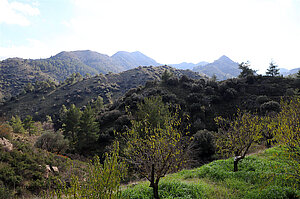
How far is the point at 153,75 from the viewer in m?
80.2

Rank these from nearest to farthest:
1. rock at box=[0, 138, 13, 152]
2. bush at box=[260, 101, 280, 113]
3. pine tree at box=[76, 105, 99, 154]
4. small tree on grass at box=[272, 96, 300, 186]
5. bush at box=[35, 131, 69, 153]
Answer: small tree on grass at box=[272, 96, 300, 186]
rock at box=[0, 138, 13, 152]
bush at box=[35, 131, 69, 153]
bush at box=[260, 101, 280, 113]
pine tree at box=[76, 105, 99, 154]

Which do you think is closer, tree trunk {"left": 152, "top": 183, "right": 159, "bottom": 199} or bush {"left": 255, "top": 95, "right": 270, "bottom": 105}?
tree trunk {"left": 152, "top": 183, "right": 159, "bottom": 199}

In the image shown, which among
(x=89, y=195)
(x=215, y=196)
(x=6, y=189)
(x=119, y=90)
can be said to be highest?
(x=119, y=90)

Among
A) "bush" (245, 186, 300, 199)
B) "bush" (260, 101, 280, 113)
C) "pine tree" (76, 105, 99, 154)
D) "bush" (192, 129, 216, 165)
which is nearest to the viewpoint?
"bush" (245, 186, 300, 199)

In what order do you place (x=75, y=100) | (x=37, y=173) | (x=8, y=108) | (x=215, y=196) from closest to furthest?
1. (x=215, y=196)
2. (x=37, y=173)
3. (x=8, y=108)
4. (x=75, y=100)

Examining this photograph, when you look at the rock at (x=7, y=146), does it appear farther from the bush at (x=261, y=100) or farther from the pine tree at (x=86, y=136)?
the bush at (x=261, y=100)

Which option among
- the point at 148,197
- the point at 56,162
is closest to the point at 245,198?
the point at 148,197

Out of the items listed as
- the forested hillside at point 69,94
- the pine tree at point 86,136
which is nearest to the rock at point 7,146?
the pine tree at point 86,136

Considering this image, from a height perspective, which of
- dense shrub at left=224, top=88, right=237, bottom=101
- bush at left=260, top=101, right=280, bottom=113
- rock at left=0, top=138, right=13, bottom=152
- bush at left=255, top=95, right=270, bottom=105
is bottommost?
rock at left=0, top=138, right=13, bottom=152

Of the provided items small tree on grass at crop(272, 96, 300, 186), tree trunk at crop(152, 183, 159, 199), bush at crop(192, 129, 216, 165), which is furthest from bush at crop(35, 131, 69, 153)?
small tree on grass at crop(272, 96, 300, 186)

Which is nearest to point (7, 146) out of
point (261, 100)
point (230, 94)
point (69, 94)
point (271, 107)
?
point (271, 107)

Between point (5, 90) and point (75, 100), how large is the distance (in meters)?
57.5

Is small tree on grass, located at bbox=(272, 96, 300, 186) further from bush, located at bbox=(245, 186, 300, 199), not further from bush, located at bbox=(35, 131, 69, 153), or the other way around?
bush, located at bbox=(35, 131, 69, 153)

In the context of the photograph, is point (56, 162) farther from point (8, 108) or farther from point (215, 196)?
point (8, 108)
